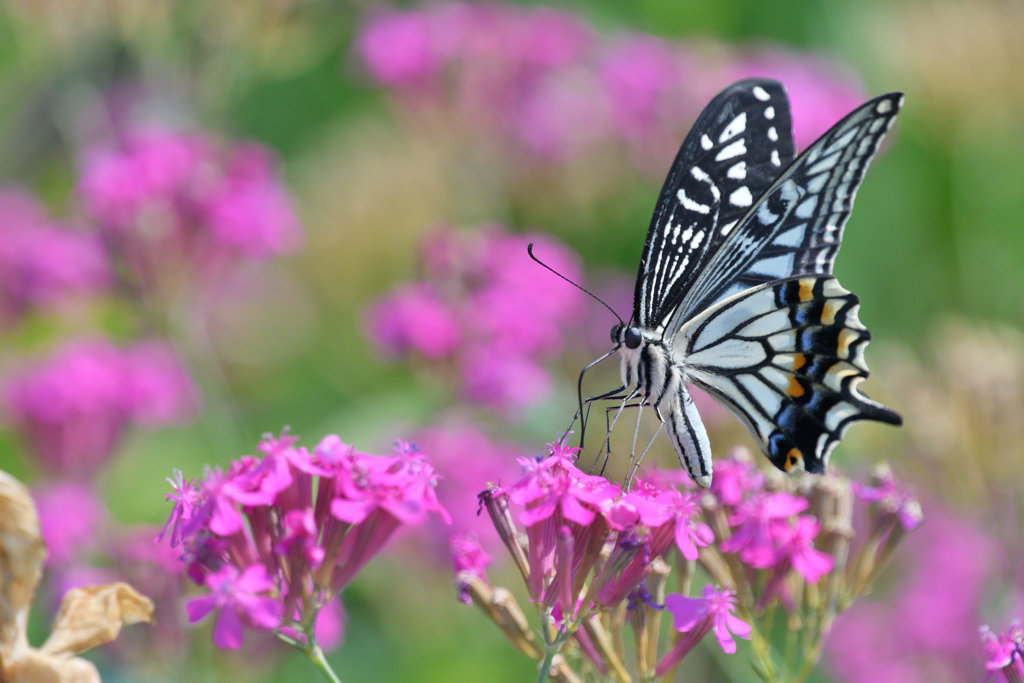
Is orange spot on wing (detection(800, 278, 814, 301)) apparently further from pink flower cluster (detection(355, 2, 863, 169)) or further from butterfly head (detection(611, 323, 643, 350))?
pink flower cluster (detection(355, 2, 863, 169))

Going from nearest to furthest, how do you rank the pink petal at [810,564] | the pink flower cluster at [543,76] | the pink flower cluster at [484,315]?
the pink petal at [810,564]
the pink flower cluster at [484,315]
the pink flower cluster at [543,76]

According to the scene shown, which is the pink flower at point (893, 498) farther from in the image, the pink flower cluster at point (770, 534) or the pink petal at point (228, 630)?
the pink petal at point (228, 630)

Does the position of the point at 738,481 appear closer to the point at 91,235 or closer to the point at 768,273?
the point at 768,273

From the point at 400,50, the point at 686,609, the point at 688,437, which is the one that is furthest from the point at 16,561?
the point at 400,50

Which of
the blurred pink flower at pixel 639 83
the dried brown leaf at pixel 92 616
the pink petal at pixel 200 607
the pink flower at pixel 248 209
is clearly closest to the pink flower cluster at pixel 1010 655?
the pink petal at pixel 200 607

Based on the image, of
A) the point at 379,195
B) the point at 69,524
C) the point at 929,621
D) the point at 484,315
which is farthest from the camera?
the point at 379,195

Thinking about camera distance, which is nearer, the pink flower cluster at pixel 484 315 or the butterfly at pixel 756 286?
the butterfly at pixel 756 286

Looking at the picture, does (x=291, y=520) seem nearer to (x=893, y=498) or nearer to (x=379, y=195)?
(x=893, y=498)
